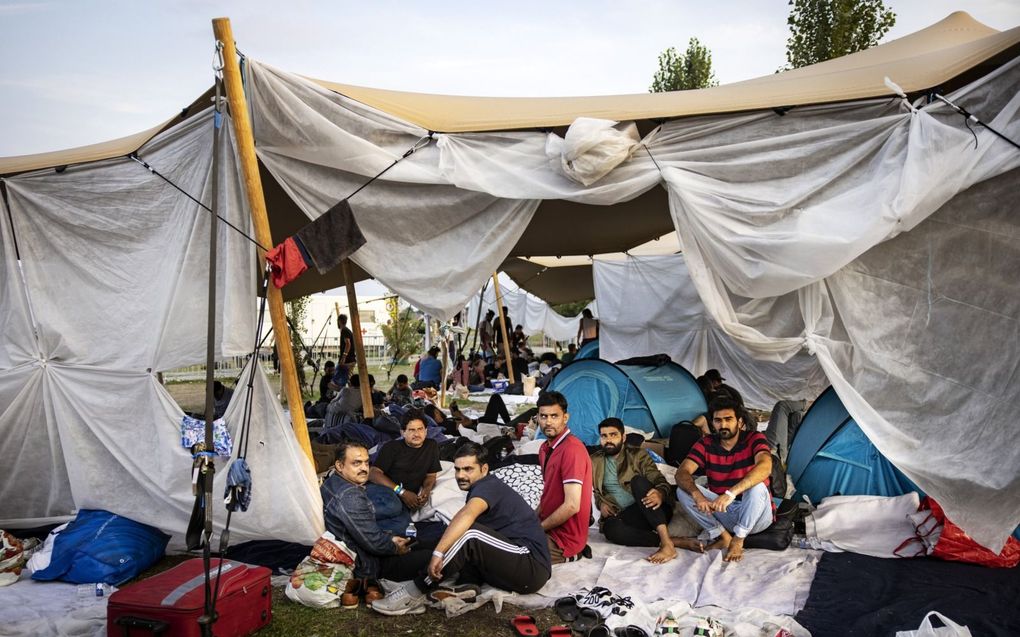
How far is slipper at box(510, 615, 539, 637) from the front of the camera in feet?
12.1

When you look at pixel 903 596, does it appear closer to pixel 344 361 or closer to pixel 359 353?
pixel 359 353

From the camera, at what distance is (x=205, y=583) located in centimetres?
352

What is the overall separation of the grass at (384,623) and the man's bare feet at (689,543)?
1238 mm

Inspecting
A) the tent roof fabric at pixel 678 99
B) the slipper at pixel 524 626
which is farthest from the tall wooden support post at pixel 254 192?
the slipper at pixel 524 626

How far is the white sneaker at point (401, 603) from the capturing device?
396 cm

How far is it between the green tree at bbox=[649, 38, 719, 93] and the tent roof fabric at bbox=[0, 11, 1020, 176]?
13.8 metres

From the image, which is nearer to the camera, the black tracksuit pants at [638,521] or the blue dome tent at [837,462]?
the black tracksuit pants at [638,521]

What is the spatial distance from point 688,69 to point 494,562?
17.1m

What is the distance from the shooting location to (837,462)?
17.7 feet

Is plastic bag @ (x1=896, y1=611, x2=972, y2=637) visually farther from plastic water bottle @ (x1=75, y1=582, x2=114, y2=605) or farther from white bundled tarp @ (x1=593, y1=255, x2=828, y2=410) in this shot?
white bundled tarp @ (x1=593, y1=255, x2=828, y2=410)

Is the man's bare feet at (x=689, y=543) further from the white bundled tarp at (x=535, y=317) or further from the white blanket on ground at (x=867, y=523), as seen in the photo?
the white bundled tarp at (x=535, y=317)

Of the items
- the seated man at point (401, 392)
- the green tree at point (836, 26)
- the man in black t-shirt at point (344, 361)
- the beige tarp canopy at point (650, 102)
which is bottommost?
the seated man at point (401, 392)

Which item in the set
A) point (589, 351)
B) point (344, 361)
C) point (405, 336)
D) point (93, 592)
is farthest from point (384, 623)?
point (405, 336)

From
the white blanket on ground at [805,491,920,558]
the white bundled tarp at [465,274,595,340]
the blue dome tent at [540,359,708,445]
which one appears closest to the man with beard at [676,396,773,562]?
the white blanket on ground at [805,491,920,558]
